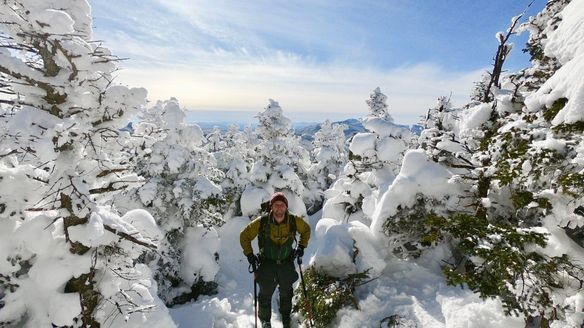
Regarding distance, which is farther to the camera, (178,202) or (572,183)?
(178,202)

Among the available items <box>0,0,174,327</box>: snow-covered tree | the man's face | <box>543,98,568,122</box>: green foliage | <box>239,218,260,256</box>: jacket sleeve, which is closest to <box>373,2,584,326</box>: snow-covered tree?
<box>543,98,568,122</box>: green foliage

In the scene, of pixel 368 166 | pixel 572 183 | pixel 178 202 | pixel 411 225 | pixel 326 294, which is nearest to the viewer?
pixel 572 183

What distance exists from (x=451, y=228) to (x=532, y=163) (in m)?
1.64

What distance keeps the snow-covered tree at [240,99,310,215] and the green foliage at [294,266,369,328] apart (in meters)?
13.8

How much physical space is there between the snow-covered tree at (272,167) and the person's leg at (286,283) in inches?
608

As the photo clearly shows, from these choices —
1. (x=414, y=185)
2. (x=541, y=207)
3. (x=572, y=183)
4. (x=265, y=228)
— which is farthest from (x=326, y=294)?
(x=572, y=183)

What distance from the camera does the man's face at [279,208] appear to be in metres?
7.60

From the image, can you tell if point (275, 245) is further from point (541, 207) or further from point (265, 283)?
point (541, 207)

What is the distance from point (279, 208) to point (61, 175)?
4.14 meters

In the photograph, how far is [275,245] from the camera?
7891 mm

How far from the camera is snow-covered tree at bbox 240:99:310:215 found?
2412cm

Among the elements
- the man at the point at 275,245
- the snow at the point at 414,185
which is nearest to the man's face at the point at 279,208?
the man at the point at 275,245

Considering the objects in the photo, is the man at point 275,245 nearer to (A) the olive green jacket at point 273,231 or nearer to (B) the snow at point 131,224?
(A) the olive green jacket at point 273,231

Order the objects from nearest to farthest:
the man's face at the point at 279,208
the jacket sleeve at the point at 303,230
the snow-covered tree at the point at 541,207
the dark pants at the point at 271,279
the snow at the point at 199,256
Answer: the snow-covered tree at the point at 541,207
the man's face at the point at 279,208
the jacket sleeve at the point at 303,230
the dark pants at the point at 271,279
the snow at the point at 199,256
